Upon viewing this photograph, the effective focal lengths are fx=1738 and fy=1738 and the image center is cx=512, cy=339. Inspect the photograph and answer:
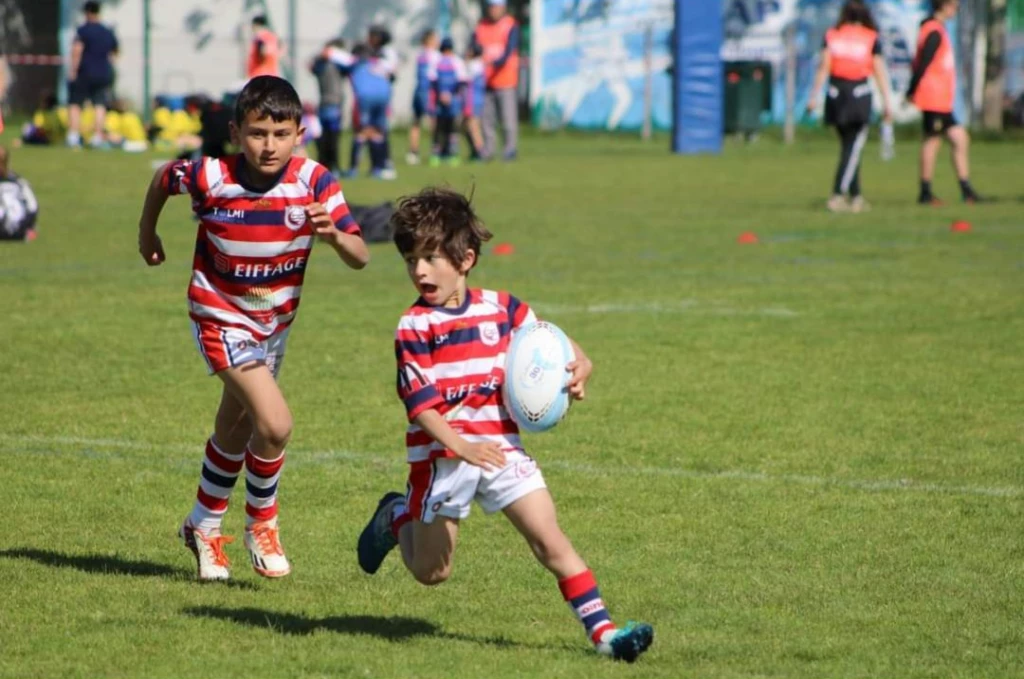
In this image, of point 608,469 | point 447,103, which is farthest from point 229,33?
point 608,469

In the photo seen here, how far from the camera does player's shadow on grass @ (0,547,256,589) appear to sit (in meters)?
6.05

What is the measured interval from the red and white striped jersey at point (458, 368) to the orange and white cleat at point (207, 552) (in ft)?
4.08

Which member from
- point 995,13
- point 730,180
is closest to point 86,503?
point 730,180

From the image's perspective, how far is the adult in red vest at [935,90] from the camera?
2103cm

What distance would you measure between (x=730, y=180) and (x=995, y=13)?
746 inches

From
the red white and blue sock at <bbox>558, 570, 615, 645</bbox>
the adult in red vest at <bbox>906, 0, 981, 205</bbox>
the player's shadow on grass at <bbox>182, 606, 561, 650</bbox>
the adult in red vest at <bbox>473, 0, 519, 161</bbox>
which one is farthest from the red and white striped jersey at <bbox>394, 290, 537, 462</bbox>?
the adult in red vest at <bbox>473, 0, 519, 161</bbox>

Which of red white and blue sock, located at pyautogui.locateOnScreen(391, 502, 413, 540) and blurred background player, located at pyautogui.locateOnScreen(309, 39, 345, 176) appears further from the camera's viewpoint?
blurred background player, located at pyautogui.locateOnScreen(309, 39, 345, 176)

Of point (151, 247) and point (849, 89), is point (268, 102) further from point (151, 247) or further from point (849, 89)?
point (849, 89)

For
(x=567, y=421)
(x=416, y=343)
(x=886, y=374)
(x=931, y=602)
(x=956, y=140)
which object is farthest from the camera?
(x=956, y=140)

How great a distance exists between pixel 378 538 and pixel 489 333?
0.88 m

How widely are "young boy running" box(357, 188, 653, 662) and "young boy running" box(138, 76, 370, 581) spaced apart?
28.6 inches

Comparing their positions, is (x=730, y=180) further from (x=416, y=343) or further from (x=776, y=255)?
(x=416, y=343)

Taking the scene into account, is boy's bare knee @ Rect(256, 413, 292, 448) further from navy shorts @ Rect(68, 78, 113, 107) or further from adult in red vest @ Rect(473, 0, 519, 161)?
navy shorts @ Rect(68, 78, 113, 107)

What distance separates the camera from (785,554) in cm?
632
